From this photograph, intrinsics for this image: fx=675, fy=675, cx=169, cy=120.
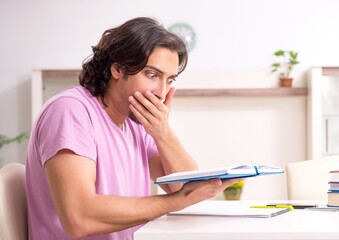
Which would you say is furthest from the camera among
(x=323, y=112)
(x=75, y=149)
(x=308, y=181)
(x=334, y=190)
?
(x=323, y=112)

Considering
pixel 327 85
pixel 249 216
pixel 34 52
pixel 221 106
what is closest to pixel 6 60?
pixel 34 52

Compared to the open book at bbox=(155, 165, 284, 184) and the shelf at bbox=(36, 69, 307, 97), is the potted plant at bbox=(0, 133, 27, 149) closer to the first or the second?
the shelf at bbox=(36, 69, 307, 97)

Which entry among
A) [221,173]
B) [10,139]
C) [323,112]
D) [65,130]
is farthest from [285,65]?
[221,173]

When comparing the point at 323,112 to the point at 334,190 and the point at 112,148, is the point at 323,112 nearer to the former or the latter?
the point at 334,190

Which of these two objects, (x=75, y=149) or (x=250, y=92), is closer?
(x=75, y=149)

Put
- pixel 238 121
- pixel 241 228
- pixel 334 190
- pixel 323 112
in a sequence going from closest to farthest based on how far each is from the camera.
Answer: pixel 241 228, pixel 334 190, pixel 323 112, pixel 238 121

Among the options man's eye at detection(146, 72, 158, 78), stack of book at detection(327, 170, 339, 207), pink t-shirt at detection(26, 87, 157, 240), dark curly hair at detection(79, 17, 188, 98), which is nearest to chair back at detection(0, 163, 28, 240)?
pink t-shirt at detection(26, 87, 157, 240)

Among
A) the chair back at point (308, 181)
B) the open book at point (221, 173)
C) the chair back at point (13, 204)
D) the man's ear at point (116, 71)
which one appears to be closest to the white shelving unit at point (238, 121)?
the chair back at point (308, 181)

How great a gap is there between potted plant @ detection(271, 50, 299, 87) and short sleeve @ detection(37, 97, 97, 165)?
4232mm

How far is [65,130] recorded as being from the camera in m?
1.61

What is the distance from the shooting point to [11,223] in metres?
1.61

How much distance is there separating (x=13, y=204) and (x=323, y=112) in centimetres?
441

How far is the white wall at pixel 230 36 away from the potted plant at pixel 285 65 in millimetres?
78

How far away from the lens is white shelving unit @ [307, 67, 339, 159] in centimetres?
557
